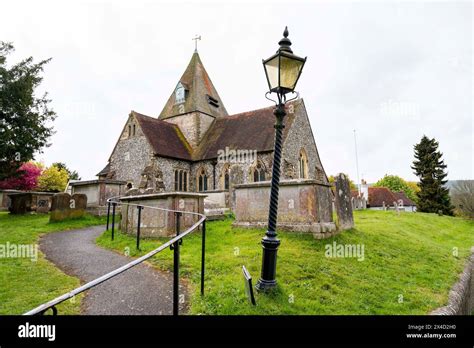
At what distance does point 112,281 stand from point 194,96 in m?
23.9

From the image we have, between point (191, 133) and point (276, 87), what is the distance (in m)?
21.6

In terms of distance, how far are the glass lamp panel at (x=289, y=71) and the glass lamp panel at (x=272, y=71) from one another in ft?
0.28

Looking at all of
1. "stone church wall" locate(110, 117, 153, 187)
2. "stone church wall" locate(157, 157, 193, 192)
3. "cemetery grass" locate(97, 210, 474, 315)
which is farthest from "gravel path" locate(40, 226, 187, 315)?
"stone church wall" locate(110, 117, 153, 187)

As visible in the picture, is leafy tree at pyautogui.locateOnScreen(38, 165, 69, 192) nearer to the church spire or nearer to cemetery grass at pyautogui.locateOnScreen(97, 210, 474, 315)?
the church spire

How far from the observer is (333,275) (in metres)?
5.72

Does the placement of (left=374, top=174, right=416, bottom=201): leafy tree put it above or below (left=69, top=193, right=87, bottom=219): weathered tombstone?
above

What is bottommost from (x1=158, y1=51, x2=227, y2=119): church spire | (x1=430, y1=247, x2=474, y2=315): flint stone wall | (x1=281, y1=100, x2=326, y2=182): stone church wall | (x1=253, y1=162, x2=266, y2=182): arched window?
(x1=430, y1=247, x2=474, y2=315): flint stone wall

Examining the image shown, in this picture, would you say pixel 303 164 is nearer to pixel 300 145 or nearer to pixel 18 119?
pixel 300 145

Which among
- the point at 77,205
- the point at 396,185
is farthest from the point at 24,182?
the point at 396,185

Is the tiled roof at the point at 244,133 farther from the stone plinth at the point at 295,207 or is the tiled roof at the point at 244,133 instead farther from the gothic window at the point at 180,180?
the stone plinth at the point at 295,207

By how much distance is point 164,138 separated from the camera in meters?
23.8

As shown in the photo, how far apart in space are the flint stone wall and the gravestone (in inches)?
534

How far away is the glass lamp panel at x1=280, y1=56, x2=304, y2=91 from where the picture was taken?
4.61 m
